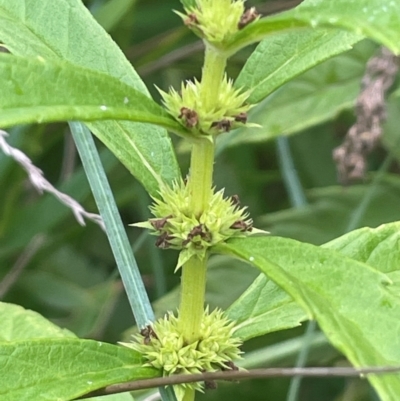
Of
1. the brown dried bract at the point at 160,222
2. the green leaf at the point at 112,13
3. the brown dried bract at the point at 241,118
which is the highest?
the green leaf at the point at 112,13

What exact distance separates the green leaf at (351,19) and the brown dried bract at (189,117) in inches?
3.4

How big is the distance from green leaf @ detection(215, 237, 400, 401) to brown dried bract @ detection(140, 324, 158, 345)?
0.11 meters

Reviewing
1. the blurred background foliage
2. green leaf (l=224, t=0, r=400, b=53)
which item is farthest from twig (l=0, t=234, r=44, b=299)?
green leaf (l=224, t=0, r=400, b=53)

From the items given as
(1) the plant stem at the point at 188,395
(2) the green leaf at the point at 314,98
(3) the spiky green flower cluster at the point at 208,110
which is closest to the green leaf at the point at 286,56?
(3) the spiky green flower cluster at the point at 208,110

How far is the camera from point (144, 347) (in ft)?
1.90

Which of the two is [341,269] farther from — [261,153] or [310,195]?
[261,153]

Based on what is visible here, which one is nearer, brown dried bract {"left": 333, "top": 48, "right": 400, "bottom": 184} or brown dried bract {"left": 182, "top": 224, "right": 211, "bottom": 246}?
brown dried bract {"left": 182, "top": 224, "right": 211, "bottom": 246}

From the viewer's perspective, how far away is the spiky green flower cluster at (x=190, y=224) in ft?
1.78

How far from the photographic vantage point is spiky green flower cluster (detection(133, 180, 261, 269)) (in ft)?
1.78

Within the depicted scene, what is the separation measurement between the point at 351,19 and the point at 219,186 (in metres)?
1.21

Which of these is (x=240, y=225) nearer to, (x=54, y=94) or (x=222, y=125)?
(x=222, y=125)

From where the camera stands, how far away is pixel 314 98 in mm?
1394

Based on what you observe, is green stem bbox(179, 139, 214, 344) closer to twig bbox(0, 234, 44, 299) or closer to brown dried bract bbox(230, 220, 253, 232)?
brown dried bract bbox(230, 220, 253, 232)

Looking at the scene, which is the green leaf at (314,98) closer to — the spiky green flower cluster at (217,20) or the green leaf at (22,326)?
the green leaf at (22,326)
